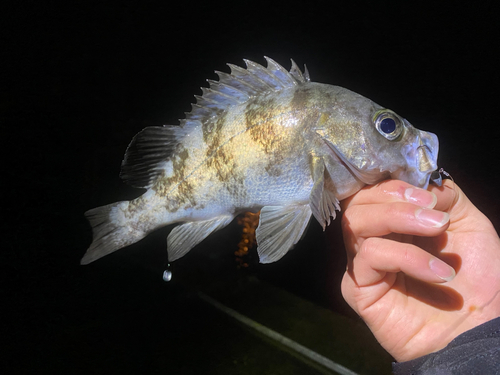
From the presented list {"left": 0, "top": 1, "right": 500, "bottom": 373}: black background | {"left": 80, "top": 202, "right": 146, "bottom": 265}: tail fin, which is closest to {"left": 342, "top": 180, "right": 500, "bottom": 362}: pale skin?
{"left": 80, "top": 202, "right": 146, "bottom": 265}: tail fin

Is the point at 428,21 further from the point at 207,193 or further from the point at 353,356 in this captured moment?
the point at 353,356

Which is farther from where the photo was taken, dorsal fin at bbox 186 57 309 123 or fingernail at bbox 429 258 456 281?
dorsal fin at bbox 186 57 309 123

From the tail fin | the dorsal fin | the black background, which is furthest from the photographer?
the black background

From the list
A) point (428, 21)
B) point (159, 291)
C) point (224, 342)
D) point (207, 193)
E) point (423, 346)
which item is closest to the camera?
point (423, 346)

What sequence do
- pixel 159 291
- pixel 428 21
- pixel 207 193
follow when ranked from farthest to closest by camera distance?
pixel 159 291, pixel 428 21, pixel 207 193

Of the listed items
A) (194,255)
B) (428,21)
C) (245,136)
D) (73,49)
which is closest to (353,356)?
(194,255)

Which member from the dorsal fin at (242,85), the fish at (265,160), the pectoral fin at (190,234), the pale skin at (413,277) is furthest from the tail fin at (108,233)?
the pale skin at (413,277)

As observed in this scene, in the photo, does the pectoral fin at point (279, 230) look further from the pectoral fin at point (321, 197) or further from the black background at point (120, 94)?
the black background at point (120, 94)

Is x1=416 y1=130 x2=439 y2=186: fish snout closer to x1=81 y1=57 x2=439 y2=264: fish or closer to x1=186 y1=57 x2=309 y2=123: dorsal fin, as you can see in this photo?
x1=81 y1=57 x2=439 y2=264: fish
